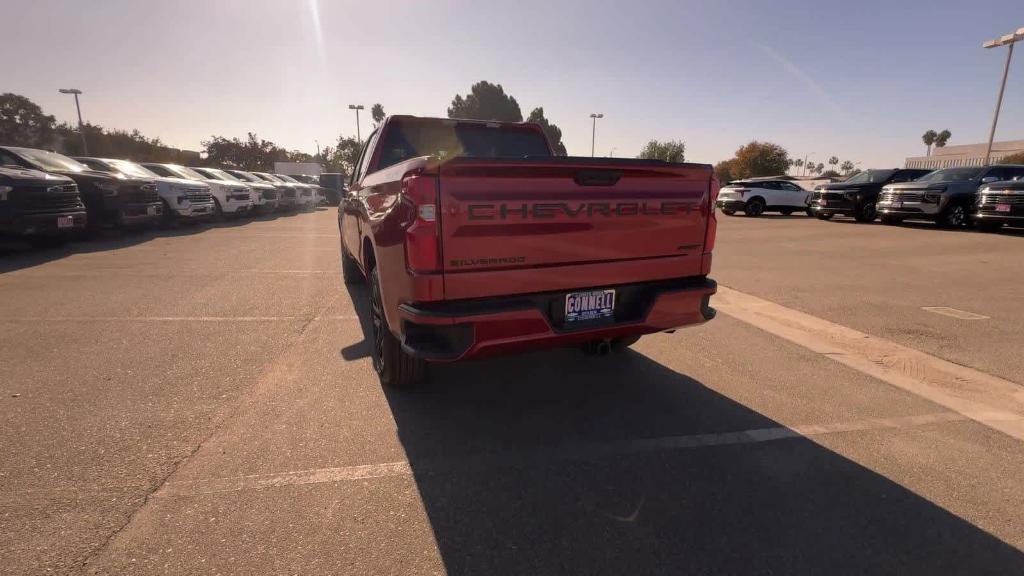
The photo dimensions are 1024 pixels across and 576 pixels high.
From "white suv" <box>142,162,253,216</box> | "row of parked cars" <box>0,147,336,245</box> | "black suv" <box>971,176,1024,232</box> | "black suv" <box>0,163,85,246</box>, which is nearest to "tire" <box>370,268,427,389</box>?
"black suv" <box>0,163,85,246</box>

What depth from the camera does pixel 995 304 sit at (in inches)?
219

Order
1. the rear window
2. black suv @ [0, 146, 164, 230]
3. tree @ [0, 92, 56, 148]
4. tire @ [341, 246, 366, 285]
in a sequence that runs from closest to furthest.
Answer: the rear window, tire @ [341, 246, 366, 285], black suv @ [0, 146, 164, 230], tree @ [0, 92, 56, 148]

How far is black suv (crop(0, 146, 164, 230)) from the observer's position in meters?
9.35

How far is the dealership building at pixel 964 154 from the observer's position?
77.0m

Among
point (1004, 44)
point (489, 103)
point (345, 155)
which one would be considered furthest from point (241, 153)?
point (1004, 44)

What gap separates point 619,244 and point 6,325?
227 inches

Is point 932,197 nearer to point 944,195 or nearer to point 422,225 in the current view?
point 944,195

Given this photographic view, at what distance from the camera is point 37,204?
7902 mm

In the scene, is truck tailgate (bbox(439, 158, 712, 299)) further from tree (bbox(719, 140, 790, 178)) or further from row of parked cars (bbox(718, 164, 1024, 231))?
tree (bbox(719, 140, 790, 178))

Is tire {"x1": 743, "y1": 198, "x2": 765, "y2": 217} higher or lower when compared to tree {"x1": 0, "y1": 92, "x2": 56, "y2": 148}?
lower

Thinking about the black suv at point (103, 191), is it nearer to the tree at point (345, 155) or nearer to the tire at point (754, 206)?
the tire at point (754, 206)

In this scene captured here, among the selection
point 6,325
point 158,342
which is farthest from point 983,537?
point 6,325

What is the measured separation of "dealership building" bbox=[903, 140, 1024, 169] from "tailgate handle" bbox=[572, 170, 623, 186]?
9670 centimetres

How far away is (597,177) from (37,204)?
9.88 metres
